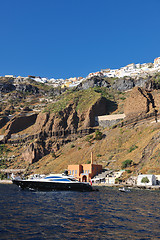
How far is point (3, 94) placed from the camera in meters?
197

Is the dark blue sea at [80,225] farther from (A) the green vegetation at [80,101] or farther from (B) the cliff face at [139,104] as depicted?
(A) the green vegetation at [80,101]

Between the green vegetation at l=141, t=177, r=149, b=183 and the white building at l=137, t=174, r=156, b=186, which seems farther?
the green vegetation at l=141, t=177, r=149, b=183

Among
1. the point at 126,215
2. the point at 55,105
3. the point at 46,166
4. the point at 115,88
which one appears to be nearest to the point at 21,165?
the point at 46,166

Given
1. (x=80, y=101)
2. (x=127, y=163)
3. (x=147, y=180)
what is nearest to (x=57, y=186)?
(x=147, y=180)

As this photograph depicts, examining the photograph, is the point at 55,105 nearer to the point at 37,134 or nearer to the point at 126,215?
the point at 37,134

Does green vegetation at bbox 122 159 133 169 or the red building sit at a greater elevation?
green vegetation at bbox 122 159 133 169

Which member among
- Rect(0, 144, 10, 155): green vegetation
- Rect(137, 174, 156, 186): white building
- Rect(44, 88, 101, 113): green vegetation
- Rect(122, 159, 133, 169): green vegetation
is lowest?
Rect(137, 174, 156, 186): white building

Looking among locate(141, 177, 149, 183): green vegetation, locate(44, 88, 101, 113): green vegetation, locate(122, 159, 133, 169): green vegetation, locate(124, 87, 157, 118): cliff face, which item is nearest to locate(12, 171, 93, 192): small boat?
locate(141, 177, 149, 183): green vegetation

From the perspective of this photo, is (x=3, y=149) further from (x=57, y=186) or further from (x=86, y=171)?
(x=57, y=186)

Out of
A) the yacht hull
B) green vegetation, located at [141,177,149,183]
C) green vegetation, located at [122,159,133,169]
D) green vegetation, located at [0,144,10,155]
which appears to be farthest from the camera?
green vegetation, located at [0,144,10,155]

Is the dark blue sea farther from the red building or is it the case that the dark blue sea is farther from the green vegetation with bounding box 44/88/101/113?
the green vegetation with bounding box 44/88/101/113

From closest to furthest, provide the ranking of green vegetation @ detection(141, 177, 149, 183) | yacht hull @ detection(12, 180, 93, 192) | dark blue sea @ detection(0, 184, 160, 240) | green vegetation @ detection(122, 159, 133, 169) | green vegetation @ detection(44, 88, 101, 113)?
1. dark blue sea @ detection(0, 184, 160, 240)
2. yacht hull @ detection(12, 180, 93, 192)
3. green vegetation @ detection(141, 177, 149, 183)
4. green vegetation @ detection(122, 159, 133, 169)
5. green vegetation @ detection(44, 88, 101, 113)

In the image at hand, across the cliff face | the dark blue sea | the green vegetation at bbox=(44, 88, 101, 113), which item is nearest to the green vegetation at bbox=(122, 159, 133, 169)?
the cliff face

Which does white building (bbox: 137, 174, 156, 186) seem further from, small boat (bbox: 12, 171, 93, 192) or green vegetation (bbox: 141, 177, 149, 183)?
small boat (bbox: 12, 171, 93, 192)
